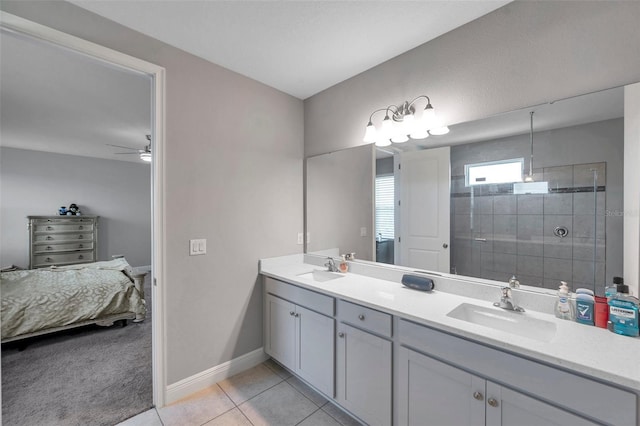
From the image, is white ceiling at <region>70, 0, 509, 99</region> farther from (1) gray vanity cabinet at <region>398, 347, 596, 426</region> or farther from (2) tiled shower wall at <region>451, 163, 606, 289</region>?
(1) gray vanity cabinet at <region>398, 347, 596, 426</region>

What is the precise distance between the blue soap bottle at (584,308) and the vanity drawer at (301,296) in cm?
126

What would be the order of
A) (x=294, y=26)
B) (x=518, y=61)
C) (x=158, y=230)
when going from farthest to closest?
(x=158, y=230), (x=294, y=26), (x=518, y=61)

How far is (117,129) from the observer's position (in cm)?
377

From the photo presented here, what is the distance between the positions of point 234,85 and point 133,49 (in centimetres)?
72

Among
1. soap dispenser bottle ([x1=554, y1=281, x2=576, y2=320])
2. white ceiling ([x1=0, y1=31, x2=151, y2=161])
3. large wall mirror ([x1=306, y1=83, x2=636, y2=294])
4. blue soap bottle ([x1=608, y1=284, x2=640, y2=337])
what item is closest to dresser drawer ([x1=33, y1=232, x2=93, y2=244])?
white ceiling ([x1=0, y1=31, x2=151, y2=161])

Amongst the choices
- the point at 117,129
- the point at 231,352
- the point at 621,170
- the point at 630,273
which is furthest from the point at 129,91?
the point at 630,273

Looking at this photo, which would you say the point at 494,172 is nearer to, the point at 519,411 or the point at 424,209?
the point at 424,209

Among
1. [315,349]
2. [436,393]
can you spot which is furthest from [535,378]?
[315,349]

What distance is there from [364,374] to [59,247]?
645cm

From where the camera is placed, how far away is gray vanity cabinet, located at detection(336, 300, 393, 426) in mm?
1473

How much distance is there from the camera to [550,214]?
1414mm

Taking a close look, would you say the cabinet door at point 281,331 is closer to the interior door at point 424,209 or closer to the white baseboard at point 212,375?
the white baseboard at point 212,375

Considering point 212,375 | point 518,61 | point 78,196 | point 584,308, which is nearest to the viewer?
point 584,308

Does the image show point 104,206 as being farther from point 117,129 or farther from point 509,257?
point 509,257
